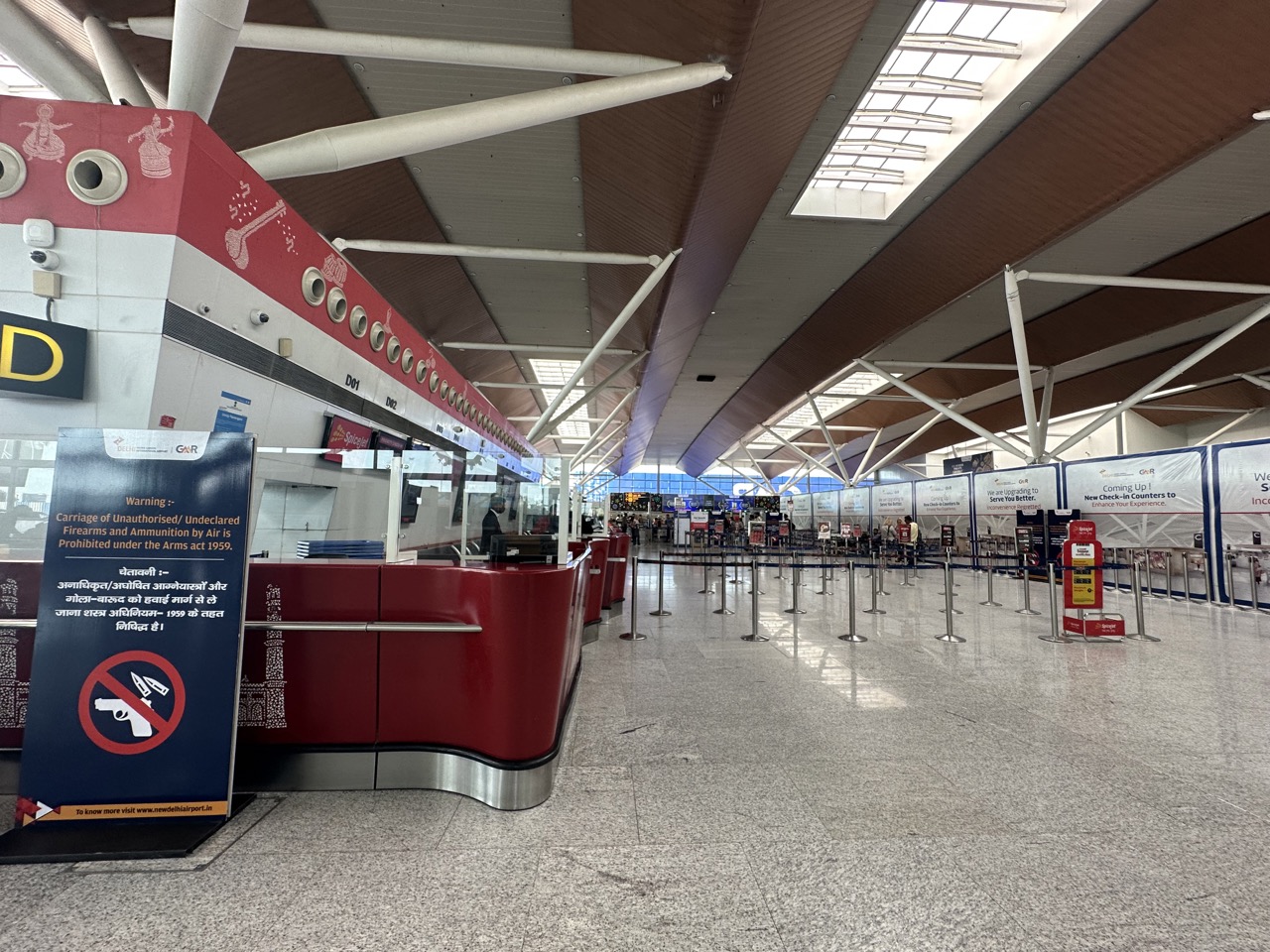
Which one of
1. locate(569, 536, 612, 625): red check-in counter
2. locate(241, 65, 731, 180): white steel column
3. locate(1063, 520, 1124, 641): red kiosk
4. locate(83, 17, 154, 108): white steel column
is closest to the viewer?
locate(241, 65, 731, 180): white steel column

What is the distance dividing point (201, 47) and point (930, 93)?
30.0 ft

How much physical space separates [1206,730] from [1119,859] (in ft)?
9.04

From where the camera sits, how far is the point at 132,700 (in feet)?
9.32

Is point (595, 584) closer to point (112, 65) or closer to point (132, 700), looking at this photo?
point (132, 700)

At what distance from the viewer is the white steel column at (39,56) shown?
6.14 meters

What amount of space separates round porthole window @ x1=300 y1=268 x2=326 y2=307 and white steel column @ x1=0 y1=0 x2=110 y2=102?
308 centimetres

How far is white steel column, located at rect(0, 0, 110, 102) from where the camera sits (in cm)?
614

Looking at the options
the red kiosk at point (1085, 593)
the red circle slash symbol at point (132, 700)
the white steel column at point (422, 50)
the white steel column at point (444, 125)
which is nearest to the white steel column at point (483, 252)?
the white steel column at point (422, 50)

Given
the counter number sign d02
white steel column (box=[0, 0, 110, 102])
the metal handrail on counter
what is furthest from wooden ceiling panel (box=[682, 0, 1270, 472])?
white steel column (box=[0, 0, 110, 102])

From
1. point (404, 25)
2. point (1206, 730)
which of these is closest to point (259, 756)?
point (1206, 730)

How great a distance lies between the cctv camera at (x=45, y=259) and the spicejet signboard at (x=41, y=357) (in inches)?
16.1

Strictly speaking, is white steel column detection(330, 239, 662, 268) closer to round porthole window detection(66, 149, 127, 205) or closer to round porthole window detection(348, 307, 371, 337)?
round porthole window detection(348, 307, 371, 337)

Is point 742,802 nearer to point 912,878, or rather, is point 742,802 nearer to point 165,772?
point 912,878

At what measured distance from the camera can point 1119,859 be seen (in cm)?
270
